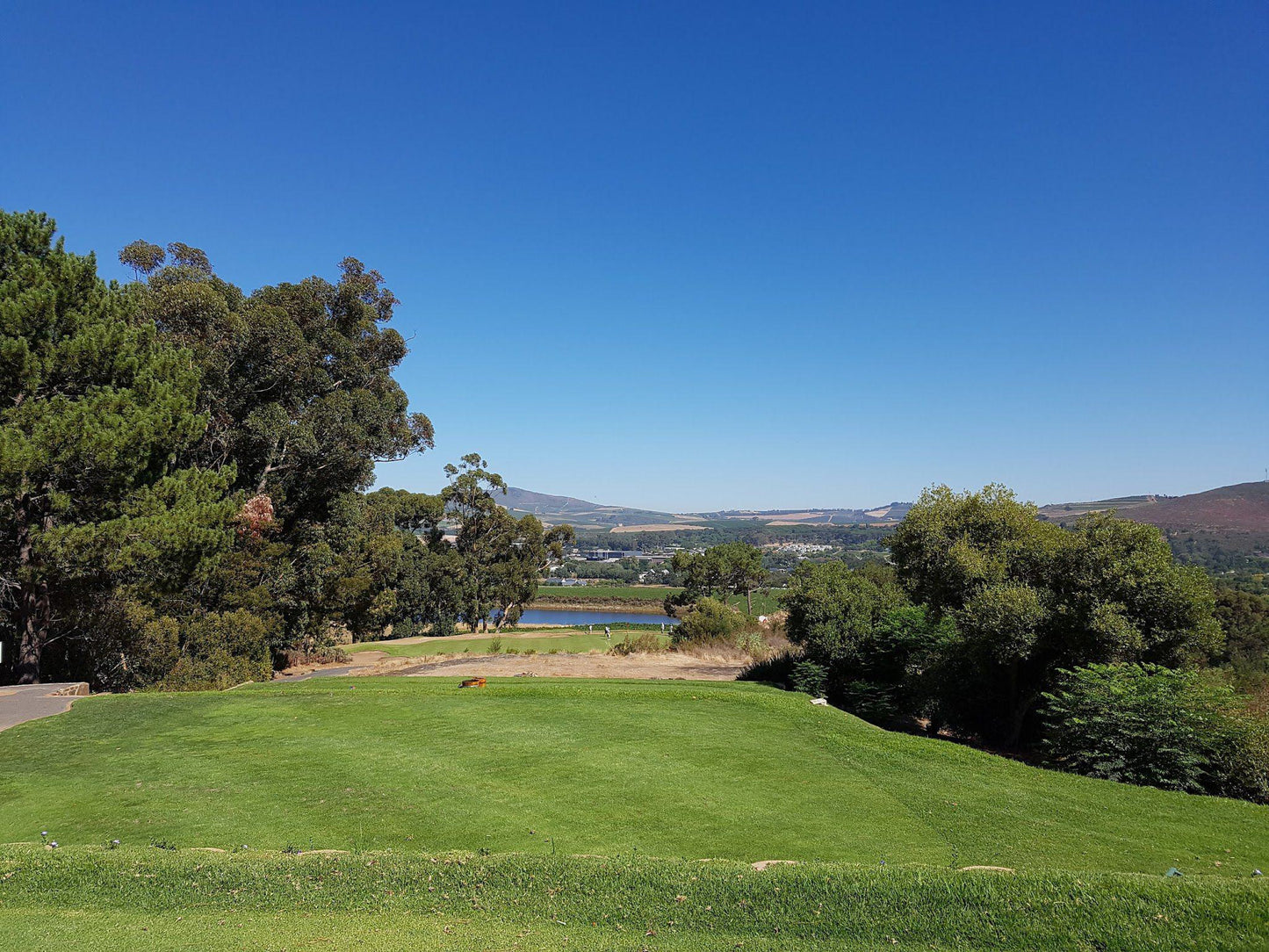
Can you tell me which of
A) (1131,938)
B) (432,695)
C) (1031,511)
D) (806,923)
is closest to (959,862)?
(1131,938)

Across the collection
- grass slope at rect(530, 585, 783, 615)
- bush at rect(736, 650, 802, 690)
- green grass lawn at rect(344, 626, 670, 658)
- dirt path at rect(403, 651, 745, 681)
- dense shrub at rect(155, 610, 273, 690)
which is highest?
dense shrub at rect(155, 610, 273, 690)

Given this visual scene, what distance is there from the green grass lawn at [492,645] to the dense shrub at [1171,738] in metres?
22.1

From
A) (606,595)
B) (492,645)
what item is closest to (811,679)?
(492,645)

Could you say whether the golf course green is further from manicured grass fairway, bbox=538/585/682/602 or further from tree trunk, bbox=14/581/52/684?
manicured grass fairway, bbox=538/585/682/602

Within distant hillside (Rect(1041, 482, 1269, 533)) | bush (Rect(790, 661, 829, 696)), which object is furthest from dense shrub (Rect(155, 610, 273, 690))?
distant hillside (Rect(1041, 482, 1269, 533))

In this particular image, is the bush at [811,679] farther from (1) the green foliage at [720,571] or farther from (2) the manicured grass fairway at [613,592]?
(2) the manicured grass fairway at [613,592]

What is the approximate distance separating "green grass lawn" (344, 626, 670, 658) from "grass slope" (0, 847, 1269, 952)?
24.6 metres

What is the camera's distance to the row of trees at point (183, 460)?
46.2 ft

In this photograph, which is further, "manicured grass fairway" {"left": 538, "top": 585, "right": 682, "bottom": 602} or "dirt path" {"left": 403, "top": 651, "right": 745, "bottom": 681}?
"manicured grass fairway" {"left": 538, "top": 585, "right": 682, "bottom": 602}

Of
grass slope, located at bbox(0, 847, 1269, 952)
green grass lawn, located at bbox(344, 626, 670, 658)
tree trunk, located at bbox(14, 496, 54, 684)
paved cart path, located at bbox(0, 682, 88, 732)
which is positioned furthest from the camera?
green grass lawn, located at bbox(344, 626, 670, 658)

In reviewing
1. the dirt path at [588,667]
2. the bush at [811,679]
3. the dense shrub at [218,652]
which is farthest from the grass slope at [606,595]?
the dense shrub at [218,652]

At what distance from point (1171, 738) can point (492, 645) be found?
27.1 metres

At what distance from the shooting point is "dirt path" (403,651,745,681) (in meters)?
23.0

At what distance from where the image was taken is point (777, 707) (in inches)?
558
